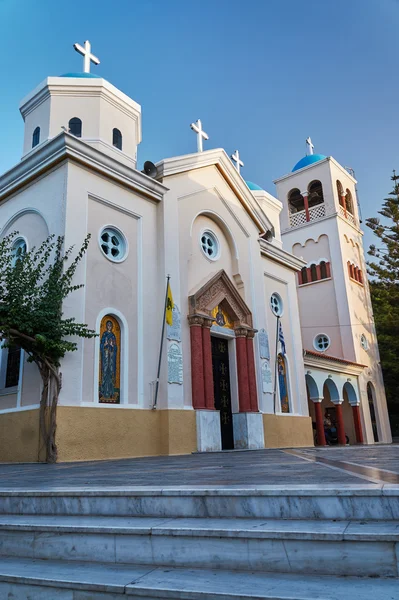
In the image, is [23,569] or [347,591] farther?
[23,569]

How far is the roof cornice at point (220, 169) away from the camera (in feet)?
44.7

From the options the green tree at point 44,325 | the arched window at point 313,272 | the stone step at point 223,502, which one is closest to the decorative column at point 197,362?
the green tree at point 44,325

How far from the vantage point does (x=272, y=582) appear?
2387mm

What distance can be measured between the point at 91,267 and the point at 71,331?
1.91m

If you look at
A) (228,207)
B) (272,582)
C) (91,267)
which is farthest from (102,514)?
(228,207)

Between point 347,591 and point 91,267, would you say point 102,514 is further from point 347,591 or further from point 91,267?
point 91,267

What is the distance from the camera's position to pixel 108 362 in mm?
10773

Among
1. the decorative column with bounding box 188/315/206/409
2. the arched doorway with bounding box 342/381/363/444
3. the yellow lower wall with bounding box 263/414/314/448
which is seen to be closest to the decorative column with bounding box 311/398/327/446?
the arched doorway with bounding box 342/381/363/444

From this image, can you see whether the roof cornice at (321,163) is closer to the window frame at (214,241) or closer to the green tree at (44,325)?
the window frame at (214,241)

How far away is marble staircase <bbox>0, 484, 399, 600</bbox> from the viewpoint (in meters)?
2.38

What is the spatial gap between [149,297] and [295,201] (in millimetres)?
19267

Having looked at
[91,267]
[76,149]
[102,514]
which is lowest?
[102,514]

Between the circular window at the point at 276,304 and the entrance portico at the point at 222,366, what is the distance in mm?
2552

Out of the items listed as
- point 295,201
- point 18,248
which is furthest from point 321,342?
point 18,248
